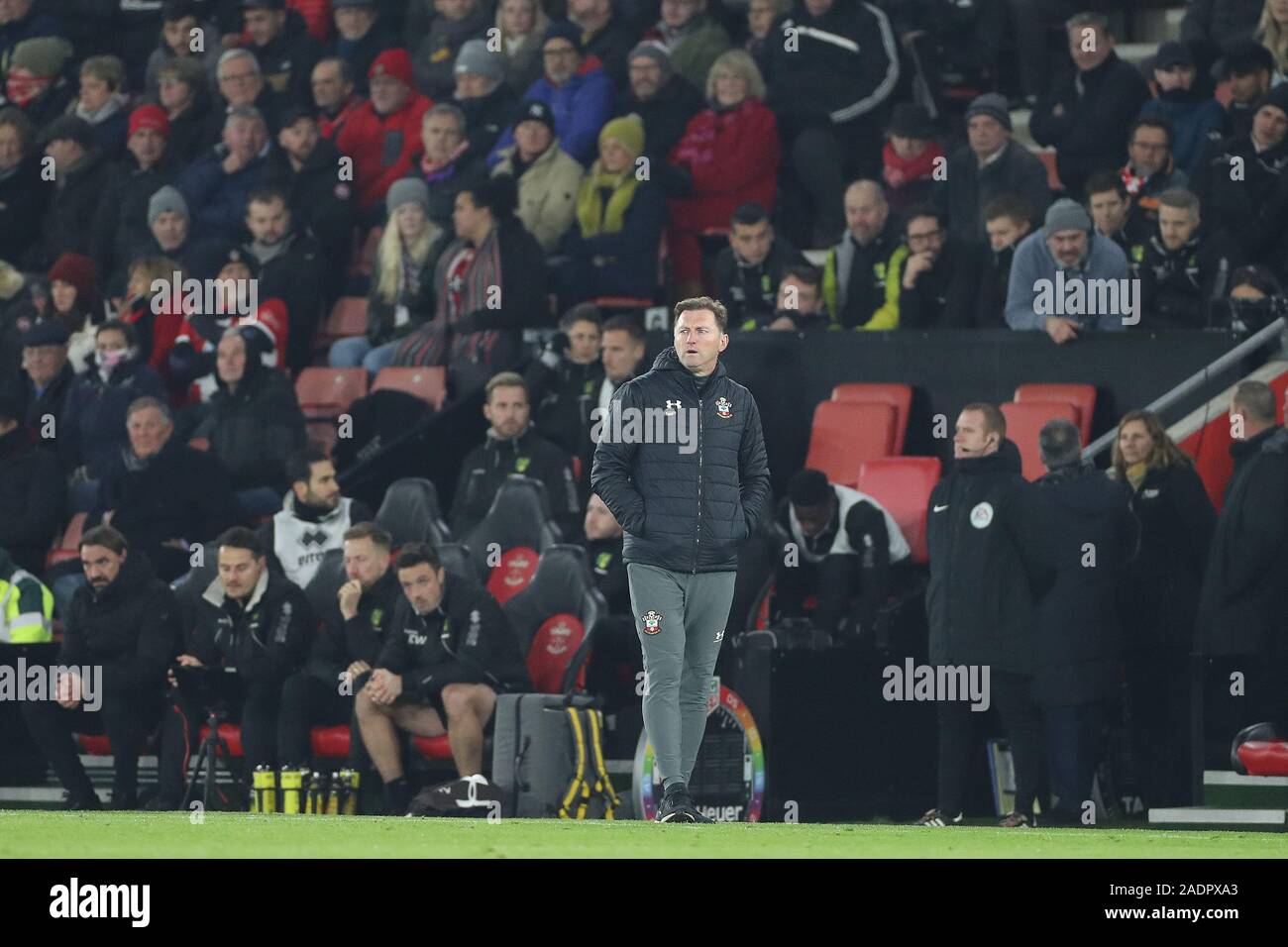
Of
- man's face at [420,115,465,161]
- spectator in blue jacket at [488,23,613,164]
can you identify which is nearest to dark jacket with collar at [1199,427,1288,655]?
spectator in blue jacket at [488,23,613,164]

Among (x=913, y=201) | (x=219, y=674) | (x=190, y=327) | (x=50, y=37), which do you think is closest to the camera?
(x=219, y=674)

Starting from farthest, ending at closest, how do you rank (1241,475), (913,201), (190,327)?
(190,327)
(913,201)
(1241,475)

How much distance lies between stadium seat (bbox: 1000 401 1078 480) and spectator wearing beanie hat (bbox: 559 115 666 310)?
10.1 feet

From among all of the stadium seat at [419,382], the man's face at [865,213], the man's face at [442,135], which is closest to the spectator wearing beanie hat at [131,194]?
the man's face at [442,135]

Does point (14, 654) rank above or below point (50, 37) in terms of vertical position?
below

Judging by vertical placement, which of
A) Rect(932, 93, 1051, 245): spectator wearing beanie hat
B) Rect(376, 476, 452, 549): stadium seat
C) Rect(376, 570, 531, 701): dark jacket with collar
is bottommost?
Rect(376, 570, 531, 701): dark jacket with collar

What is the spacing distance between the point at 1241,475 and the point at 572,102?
653 centimetres

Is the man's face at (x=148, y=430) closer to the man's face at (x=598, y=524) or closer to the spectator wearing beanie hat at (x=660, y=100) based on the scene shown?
the man's face at (x=598, y=524)

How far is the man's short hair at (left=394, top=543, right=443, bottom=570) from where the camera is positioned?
45.2ft

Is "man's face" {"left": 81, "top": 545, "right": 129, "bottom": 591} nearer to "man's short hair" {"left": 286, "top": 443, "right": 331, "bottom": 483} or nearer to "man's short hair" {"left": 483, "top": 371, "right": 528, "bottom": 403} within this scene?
"man's short hair" {"left": 286, "top": 443, "right": 331, "bottom": 483}

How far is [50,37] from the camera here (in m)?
21.3

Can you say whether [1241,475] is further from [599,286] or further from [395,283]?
[395,283]

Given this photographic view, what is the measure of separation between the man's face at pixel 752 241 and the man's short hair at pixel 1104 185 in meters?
1.95
